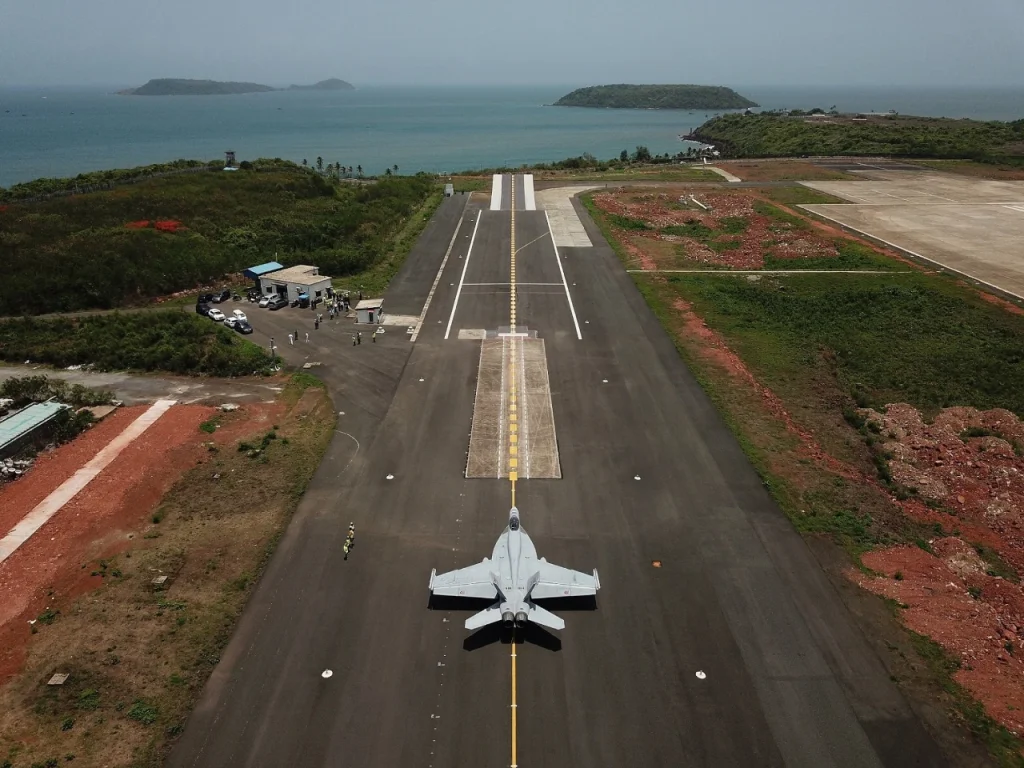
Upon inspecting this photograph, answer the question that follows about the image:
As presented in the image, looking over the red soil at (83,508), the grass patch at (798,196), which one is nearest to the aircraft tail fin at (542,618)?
the red soil at (83,508)

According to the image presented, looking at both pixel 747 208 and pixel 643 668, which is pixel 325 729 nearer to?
pixel 643 668

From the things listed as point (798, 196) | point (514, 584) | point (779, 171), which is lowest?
point (514, 584)

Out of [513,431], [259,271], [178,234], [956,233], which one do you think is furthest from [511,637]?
[956,233]

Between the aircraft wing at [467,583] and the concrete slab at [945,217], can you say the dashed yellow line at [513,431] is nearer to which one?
the aircraft wing at [467,583]

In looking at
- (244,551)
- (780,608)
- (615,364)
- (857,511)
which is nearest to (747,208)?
(615,364)

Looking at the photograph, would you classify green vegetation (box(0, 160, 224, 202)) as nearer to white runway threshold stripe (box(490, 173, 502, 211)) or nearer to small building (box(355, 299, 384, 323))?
small building (box(355, 299, 384, 323))

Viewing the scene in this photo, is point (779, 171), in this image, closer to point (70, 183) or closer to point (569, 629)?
point (70, 183)

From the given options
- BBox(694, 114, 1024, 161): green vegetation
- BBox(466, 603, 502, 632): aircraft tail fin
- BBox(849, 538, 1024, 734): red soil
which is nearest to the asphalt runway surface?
BBox(466, 603, 502, 632): aircraft tail fin
